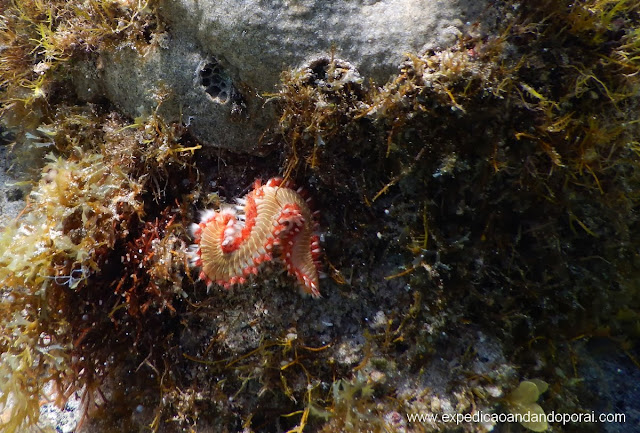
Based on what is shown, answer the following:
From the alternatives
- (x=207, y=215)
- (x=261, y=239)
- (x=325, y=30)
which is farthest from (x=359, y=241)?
(x=325, y=30)

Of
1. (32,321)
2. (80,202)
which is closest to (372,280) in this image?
(80,202)

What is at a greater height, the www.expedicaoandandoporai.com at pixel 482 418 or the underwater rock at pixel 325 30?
the underwater rock at pixel 325 30

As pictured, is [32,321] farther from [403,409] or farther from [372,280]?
[403,409]

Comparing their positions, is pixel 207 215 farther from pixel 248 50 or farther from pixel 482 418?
pixel 482 418

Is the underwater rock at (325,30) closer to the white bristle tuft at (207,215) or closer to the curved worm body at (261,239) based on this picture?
the curved worm body at (261,239)

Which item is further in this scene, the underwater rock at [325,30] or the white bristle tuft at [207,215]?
the white bristle tuft at [207,215]

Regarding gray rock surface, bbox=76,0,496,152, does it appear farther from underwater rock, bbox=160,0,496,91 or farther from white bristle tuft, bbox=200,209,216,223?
white bristle tuft, bbox=200,209,216,223

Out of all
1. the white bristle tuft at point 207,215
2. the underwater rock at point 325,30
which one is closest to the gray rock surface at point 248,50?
the underwater rock at point 325,30
